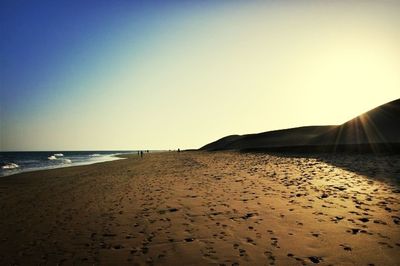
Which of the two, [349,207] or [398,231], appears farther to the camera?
[349,207]

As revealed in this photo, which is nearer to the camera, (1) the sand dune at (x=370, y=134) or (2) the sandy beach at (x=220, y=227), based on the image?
(2) the sandy beach at (x=220, y=227)

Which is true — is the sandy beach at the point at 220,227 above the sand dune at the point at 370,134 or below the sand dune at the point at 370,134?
below

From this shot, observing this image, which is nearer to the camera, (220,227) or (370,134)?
(220,227)

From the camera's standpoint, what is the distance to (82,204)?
13898mm

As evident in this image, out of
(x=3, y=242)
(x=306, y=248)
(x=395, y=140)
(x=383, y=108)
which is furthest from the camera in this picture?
(x=383, y=108)

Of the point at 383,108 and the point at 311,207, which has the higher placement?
the point at 383,108

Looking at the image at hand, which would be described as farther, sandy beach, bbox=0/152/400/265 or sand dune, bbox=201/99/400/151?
sand dune, bbox=201/99/400/151

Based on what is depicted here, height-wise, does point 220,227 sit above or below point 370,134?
below

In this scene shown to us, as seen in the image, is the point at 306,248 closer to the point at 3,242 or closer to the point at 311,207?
the point at 311,207

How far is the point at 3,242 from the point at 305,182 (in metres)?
14.5

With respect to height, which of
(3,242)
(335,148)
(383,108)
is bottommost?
(3,242)

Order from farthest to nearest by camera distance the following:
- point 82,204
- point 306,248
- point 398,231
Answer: point 82,204 → point 398,231 → point 306,248

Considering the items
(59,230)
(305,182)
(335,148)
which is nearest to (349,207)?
(305,182)

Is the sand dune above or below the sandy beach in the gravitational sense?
above
